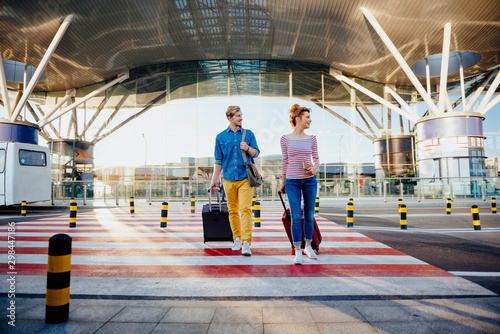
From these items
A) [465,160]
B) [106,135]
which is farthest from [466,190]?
[106,135]

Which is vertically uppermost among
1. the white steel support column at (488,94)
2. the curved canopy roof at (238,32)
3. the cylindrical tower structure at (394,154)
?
the curved canopy roof at (238,32)

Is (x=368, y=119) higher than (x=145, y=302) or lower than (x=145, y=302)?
higher

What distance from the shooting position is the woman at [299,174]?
396 centimetres

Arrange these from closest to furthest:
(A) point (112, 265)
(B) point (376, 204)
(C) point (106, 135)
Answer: (A) point (112, 265) < (B) point (376, 204) < (C) point (106, 135)

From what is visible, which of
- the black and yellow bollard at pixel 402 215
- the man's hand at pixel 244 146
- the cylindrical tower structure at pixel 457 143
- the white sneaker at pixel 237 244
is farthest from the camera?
the cylindrical tower structure at pixel 457 143

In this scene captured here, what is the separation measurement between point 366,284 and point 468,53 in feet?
79.8

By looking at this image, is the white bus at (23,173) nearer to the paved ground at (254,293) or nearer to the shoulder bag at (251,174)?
the paved ground at (254,293)

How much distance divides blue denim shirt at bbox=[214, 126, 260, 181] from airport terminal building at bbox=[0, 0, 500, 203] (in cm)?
1353

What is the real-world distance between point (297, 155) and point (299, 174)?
0.24m

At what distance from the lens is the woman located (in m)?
3.96

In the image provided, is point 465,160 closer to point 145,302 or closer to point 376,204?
point 376,204

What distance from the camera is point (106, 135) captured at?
944 inches

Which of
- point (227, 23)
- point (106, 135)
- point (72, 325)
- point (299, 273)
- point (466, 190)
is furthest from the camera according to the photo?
point (106, 135)

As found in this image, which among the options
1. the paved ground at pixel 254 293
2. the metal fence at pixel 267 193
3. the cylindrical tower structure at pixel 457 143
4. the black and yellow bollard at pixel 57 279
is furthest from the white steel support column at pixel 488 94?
the black and yellow bollard at pixel 57 279
